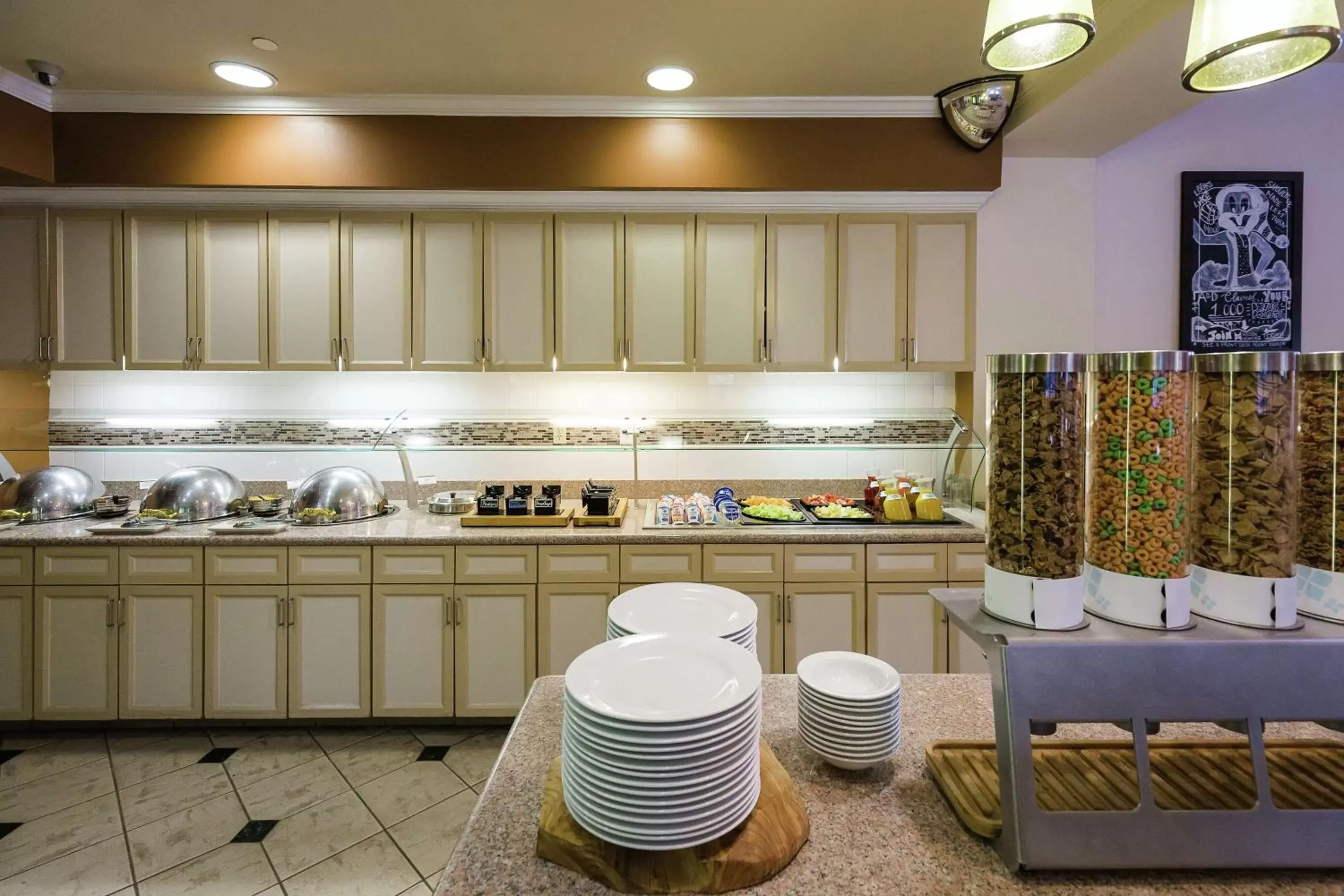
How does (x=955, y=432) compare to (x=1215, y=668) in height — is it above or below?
above

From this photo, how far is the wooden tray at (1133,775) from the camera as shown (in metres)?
0.80

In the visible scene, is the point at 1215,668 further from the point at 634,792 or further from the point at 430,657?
the point at 430,657

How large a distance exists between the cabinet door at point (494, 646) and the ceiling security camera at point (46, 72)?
278 centimetres

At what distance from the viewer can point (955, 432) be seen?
320cm

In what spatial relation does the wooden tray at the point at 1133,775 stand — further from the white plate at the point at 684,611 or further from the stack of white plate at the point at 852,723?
the white plate at the point at 684,611

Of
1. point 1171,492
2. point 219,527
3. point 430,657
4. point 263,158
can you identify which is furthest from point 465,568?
point 1171,492

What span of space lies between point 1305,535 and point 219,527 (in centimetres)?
341

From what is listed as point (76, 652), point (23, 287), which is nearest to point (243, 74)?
point (23, 287)

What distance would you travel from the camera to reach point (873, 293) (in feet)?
10.1

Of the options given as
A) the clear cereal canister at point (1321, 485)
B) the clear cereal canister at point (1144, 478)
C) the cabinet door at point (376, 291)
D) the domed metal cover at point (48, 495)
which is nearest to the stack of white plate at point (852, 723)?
the clear cereal canister at point (1144, 478)

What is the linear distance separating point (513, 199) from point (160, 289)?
1765 millimetres

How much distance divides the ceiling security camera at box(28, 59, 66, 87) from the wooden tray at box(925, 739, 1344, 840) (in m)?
4.01

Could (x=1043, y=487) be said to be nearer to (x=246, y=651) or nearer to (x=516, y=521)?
(x=516, y=521)

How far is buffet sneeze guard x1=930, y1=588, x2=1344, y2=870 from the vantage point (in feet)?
2.43
